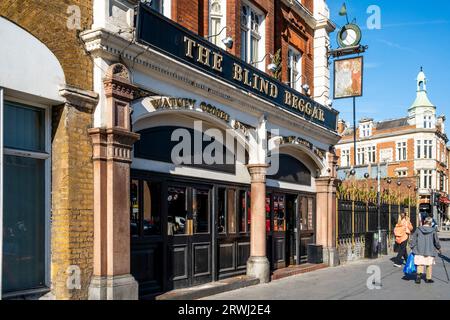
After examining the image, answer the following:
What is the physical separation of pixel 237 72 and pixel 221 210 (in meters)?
3.13

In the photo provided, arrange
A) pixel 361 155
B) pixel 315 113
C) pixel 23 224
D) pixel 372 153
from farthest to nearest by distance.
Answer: pixel 361 155 < pixel 372 153 < pixel 315 113 < pixel 23 224

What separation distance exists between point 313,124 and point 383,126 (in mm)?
53948

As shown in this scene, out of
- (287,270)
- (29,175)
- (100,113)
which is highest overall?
(100,113)

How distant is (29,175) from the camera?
7.02m

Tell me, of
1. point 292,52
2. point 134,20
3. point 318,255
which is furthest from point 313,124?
point 134,20

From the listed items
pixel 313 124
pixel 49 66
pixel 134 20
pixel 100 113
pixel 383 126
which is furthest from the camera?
pixel 383 126

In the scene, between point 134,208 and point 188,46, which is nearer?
point 134,208

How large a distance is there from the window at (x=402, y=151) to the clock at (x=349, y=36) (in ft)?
157

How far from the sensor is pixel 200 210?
10836mm

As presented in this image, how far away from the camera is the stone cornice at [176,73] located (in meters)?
7.60

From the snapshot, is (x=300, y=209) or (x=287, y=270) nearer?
(x=287, y=270)

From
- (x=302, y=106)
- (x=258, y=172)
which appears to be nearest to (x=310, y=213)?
(x=302, y=106)

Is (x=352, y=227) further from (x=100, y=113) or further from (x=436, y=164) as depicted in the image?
(x=436, y=164)

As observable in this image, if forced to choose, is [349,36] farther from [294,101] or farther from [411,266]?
[411,266]
